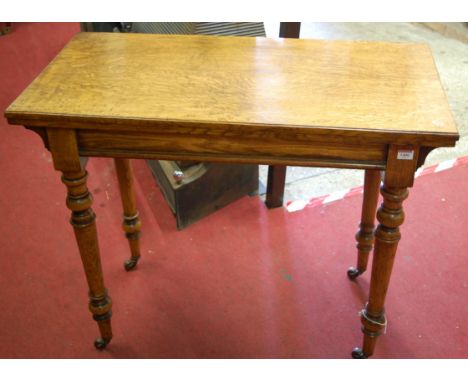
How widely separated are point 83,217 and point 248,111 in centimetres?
45

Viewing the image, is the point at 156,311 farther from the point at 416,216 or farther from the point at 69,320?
the point at 416,216

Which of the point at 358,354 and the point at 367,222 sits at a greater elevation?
the point at 367,222

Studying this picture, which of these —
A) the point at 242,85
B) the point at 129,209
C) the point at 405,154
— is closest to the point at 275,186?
the point at 129,209

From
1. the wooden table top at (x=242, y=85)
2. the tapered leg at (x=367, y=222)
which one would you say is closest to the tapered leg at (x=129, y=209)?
the wooden table top at (x=242, y=85)

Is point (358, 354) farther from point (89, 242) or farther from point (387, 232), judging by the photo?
point (89, 242)

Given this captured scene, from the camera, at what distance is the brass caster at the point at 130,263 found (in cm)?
166

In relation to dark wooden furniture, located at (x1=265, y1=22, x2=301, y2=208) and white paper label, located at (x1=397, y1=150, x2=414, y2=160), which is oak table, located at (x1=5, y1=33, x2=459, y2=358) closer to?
white paper label, located at (x1=397, y1=150, x2=414, y2=160)

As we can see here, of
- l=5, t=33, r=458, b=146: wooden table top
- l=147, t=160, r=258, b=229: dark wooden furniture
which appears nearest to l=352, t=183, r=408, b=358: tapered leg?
l=5, t=33, r=458, b=146: wooden table top

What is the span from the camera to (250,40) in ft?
4.37

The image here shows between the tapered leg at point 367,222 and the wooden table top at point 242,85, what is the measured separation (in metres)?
0.32

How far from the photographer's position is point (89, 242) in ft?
3.99

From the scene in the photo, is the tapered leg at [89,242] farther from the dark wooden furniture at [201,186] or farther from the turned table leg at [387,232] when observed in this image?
the turned table leg at [387,232]

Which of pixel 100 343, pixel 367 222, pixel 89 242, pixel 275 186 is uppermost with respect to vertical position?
pixel 89 242

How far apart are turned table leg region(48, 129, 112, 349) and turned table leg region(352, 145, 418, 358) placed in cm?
63
